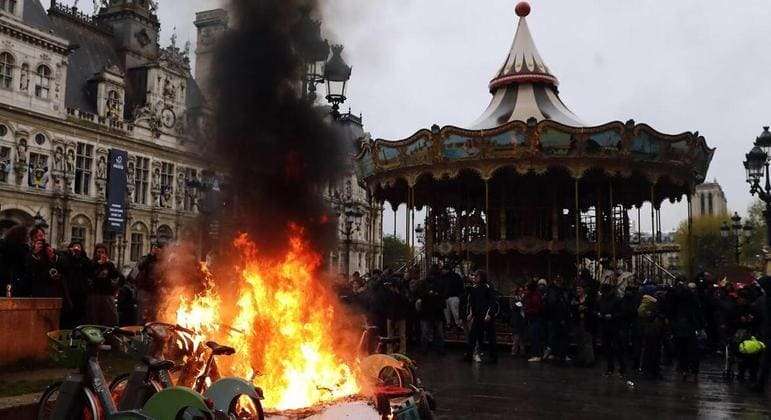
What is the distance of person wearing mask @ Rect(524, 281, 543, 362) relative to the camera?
45.3 feet

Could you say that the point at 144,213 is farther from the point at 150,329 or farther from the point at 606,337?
the point at 150,329

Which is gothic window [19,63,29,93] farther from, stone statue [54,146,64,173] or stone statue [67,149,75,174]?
stone statue [67,149,75,174]

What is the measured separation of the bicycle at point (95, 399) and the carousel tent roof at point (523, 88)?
53.7ft

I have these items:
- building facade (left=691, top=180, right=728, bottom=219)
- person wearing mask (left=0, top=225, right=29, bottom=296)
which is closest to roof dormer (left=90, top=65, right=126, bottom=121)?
person wearing mask (left=0, top=225, right=29, bottom=296)

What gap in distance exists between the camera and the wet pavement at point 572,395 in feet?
27.6

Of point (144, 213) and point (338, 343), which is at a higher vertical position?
point (144, 213)

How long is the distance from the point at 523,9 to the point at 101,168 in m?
25.8

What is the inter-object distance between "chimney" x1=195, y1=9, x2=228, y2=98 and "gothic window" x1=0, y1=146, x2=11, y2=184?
2728 centimetres

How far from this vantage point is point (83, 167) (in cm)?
3616

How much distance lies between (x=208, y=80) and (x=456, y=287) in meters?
8.78

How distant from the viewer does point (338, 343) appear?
26.8ft

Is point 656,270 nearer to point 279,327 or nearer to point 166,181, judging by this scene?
point 279,327

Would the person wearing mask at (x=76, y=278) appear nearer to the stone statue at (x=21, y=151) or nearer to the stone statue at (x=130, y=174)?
the stone statue at (x=21, y=151)

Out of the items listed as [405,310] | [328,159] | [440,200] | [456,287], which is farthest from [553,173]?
[328,159]
